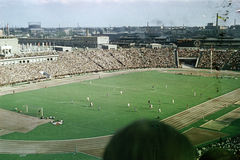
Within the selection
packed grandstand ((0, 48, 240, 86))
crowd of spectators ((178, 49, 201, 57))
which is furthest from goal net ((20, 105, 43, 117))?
crowd of spectators ((178, 49, 201, 57))

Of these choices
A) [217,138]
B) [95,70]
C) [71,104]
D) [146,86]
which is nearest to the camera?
[217,138]

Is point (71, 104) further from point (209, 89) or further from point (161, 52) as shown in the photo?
point (161, 52)

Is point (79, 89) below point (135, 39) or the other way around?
below

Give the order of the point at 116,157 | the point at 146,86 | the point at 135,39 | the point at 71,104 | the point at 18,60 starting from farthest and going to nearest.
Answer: the point at 135,39, the point at 18,60, the point at 146,86, the point at 71,104, the point at 116,157

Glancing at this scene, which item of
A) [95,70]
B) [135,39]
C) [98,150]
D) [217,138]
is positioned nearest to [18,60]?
[95,70]

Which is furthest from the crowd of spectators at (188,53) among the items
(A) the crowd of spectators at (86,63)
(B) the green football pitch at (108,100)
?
(B) the green football pitch at (108,100)

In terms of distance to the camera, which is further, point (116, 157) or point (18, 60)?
point (18, 60)

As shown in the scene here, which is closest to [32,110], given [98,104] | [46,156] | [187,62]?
[98,104]

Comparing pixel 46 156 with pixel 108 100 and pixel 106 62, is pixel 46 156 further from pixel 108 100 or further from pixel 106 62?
pixel 106 62
